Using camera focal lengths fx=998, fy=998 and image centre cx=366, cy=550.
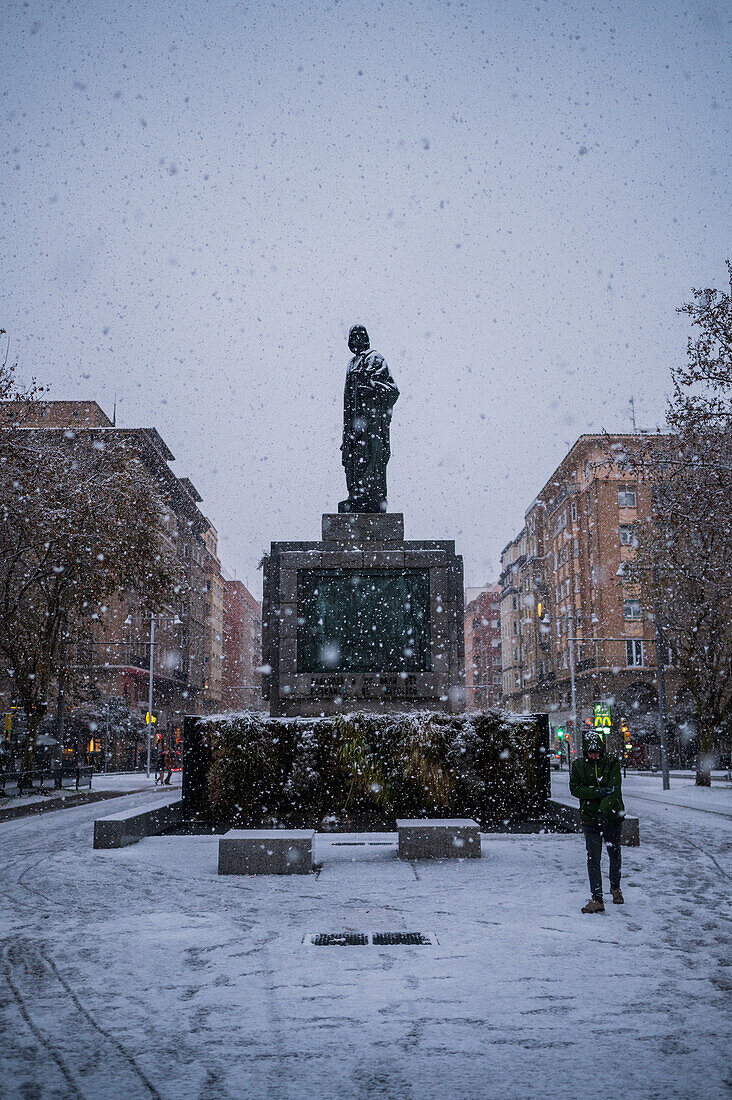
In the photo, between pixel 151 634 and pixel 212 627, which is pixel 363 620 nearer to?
pixel 151 634

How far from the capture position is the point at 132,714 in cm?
6150

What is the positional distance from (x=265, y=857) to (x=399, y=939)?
3.42 metres

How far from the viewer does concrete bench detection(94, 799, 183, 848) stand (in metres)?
12.5

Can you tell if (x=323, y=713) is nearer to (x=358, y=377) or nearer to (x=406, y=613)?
(x=406, y=613)

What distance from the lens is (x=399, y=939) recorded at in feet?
23.2

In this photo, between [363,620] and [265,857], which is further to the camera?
[363,620]

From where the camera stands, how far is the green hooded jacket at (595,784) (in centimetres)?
854

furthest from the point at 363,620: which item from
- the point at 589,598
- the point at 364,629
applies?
the point at 589,598

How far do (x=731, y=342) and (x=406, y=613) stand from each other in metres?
8.26

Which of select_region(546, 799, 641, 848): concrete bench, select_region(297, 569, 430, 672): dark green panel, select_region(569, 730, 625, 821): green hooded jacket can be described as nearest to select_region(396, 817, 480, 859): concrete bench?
select_region(546, 799, 641, 848): concrete bench

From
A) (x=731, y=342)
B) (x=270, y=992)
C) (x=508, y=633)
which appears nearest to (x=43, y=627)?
A: (x=731, y=342)

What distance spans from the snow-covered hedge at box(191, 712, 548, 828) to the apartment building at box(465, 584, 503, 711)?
9241 cm

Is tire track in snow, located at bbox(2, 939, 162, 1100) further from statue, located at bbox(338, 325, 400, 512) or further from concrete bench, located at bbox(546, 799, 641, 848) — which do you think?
statue, located at bbox(338, 325, 400, 512)

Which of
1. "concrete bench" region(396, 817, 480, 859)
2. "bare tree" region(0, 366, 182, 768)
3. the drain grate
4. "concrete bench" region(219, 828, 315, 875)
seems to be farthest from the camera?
"bare tree" region(0, 366, 182, 768)
